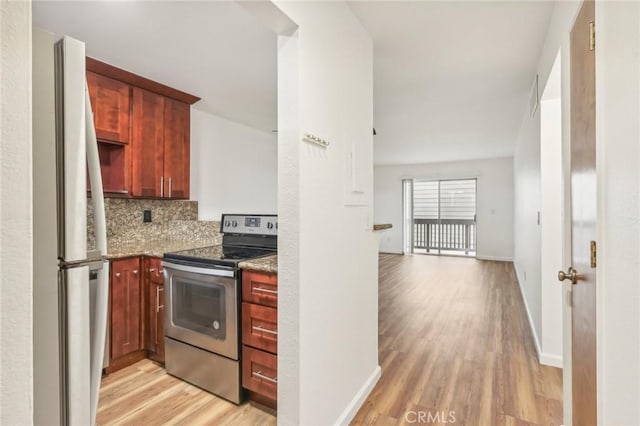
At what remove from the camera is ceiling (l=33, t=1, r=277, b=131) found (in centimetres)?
183

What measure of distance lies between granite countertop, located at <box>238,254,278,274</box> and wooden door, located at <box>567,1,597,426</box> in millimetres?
1367

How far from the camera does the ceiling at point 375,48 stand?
1.87m

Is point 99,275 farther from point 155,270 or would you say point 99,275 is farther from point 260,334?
point 155,270

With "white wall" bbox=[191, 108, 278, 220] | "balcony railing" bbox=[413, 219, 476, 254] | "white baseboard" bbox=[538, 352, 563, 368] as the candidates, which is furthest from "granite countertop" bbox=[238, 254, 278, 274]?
"balcony railing" bbox=[413, 219, 476, 254]

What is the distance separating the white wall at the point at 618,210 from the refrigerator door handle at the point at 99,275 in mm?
1391

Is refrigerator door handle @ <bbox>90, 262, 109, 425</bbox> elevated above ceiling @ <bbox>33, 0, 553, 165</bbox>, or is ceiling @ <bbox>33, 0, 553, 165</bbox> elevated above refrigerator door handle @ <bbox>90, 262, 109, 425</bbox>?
ceiling @ <bbox>33, 0, 553, 165</bbox>

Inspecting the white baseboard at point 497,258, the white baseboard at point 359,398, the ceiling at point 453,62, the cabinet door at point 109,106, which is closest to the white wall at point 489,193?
the white baseboard at point 497,258

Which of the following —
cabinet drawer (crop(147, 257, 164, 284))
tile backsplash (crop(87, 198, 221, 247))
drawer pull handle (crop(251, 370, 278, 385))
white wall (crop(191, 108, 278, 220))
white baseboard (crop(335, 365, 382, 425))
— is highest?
white wall (crop(191, 108, 278, 220))

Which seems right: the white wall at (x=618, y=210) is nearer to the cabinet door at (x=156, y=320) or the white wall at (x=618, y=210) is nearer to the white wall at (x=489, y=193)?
the cabinet door at (x=156, y=320)

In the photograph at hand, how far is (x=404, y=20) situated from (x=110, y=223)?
2.78 metres

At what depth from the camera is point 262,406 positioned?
2.00 meters

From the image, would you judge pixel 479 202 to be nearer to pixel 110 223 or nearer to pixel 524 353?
pixel 524 353
